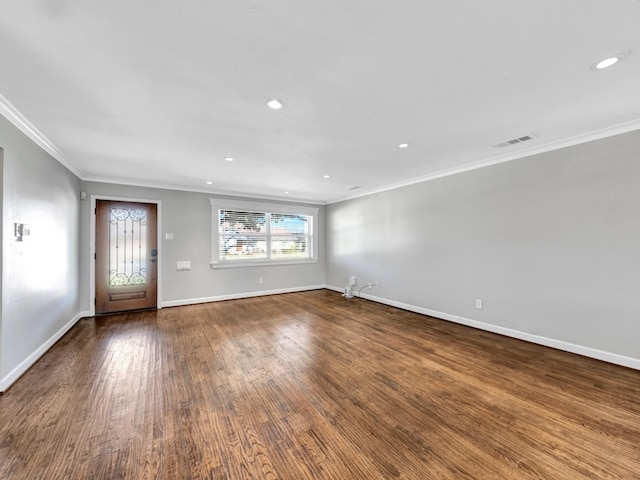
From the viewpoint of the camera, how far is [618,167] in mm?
2590

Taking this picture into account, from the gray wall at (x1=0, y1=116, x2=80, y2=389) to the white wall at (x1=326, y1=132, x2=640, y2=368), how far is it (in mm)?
5004

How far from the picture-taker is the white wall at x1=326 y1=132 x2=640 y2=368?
8.48 ft

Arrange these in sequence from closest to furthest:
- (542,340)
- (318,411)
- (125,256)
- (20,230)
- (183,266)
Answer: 1. (318,411)
2. (20,230)
3. (542,340)
4. (125,256)
5. (183,266)

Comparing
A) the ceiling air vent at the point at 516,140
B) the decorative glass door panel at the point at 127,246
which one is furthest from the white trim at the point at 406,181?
the decorative glass door panel at the point at 127,246

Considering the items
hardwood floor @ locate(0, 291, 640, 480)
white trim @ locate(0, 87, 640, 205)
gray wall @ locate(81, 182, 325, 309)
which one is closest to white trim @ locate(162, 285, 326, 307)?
gray wall @ locate(81, 182, 325, 309)

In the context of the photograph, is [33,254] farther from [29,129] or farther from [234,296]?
[234,296]

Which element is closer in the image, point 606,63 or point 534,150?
point 606,63

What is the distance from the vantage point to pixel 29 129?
249 centimetres

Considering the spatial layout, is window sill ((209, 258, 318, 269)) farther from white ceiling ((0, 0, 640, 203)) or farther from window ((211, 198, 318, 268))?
white ceiling ((0, 0, 640, 203))

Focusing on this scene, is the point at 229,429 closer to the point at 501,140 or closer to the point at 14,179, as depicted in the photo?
the point at 14,179

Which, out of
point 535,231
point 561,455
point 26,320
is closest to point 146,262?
point 26,320

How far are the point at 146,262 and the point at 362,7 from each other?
5214 millimetres

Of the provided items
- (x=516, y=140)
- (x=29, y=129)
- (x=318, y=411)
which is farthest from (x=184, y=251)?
(x=516, y=140)

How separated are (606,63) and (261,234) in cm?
560
